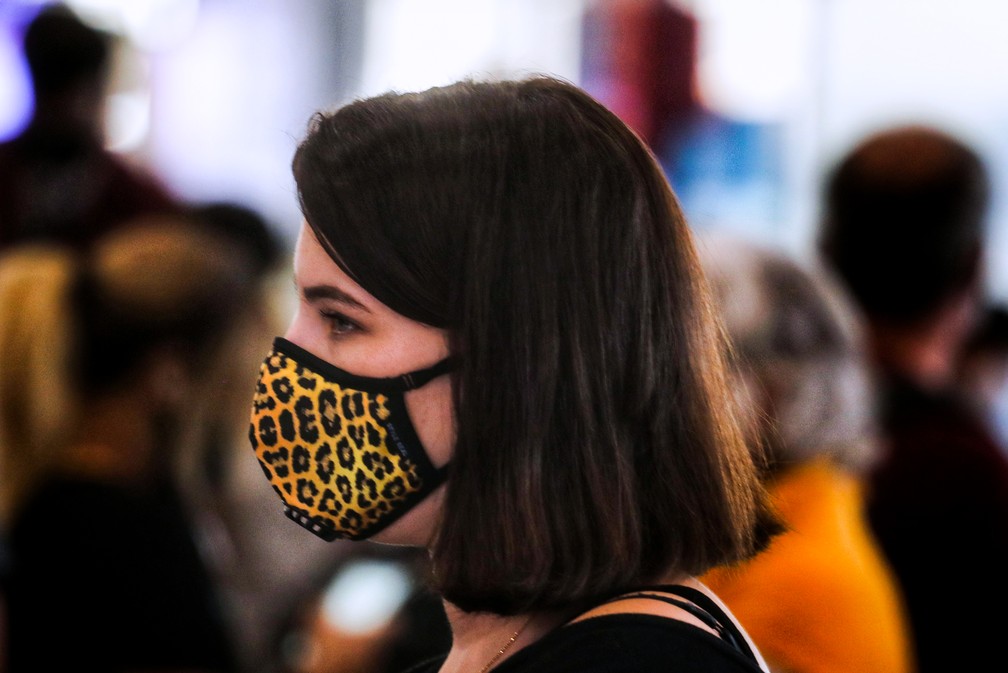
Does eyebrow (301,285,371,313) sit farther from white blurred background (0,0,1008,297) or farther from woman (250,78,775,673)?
white blurred background (0,0,1008,297)

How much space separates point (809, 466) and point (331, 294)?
1.14 m

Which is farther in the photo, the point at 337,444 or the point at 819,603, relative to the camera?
the point at 819,603

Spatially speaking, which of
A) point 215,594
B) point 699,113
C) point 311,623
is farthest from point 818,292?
point 699,113

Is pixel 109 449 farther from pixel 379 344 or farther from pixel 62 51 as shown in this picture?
pixel 62 51

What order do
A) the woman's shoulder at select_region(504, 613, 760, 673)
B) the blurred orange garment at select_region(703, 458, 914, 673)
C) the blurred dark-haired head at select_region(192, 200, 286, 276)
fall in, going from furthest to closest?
the blurred dark-haired head at select_region(192, 200, 286, 276), the blurred orange garment at select_region(703, 458, 914, 673), the woman's shoulder at select_region(504, 613, 760, 673)

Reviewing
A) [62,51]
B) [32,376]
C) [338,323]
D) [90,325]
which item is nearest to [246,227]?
[62,51]

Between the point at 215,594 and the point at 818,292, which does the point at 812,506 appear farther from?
the point at 215,594

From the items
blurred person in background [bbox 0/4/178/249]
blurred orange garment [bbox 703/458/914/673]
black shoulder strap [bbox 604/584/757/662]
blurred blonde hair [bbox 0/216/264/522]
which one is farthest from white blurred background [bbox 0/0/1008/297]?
black shoulder strap [bbox 604/584/757/662]

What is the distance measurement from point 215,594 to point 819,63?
14.7 ft

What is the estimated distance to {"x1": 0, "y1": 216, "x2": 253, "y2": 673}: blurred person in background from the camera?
95.1 inches

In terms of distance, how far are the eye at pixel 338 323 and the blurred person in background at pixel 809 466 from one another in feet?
2.46

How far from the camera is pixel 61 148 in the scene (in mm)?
3816

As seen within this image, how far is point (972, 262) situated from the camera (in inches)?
101

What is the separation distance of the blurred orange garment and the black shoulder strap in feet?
2.23
